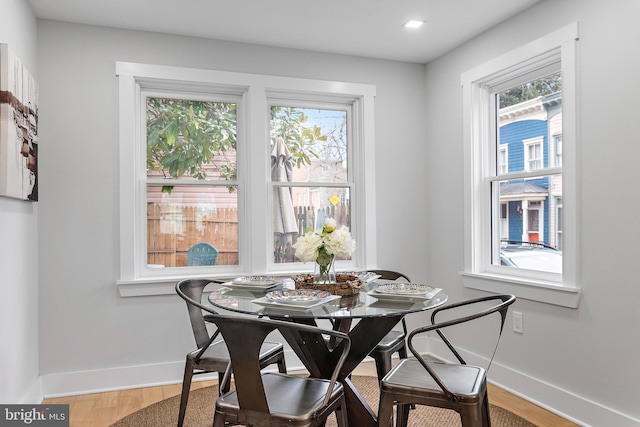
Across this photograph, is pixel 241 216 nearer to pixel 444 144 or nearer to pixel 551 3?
pixel 444 144

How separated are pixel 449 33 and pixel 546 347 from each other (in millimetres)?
2195

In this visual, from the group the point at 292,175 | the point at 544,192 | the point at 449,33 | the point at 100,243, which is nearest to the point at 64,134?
the point at 100,243

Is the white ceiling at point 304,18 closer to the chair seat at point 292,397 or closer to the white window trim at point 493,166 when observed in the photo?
the white window trim at point 493,166

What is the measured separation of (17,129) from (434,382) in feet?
7.72

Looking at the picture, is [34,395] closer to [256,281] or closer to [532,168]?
[256,281]

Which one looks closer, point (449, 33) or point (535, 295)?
point (535, 295)

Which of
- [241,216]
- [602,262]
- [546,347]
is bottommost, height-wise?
[546,347]

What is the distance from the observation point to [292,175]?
3.80 metres

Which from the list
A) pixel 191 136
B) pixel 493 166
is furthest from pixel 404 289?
pixel 191 136

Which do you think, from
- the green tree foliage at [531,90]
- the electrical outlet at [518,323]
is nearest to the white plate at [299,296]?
the electrical outlet at [518,323]

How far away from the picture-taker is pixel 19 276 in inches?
105

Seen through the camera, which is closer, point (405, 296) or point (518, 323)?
point (405, 296)

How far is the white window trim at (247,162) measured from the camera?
3234mm

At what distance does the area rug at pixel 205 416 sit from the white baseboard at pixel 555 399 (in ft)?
0.85
